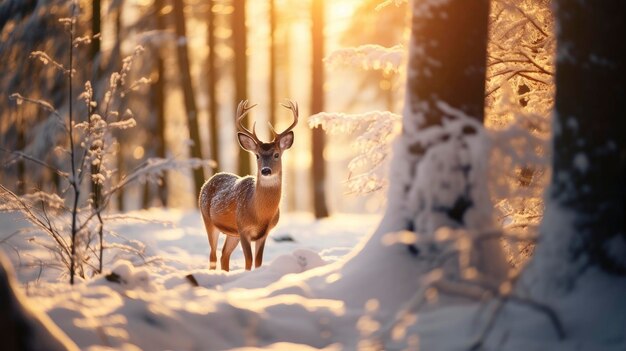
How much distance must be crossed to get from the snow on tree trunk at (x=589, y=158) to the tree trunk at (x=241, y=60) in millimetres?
13914

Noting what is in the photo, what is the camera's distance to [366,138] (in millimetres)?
7719

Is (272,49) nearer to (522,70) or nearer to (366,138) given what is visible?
(366,138)

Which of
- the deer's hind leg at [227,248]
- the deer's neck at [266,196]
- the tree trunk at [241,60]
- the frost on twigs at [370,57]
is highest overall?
the tree trunk at [241,60]

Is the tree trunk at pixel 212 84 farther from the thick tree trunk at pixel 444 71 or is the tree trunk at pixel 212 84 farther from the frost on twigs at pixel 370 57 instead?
the thick tree trunk at pixel 444 71

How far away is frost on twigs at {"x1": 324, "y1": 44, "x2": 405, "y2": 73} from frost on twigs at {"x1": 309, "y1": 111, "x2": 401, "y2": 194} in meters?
0.57

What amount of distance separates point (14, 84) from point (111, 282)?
12490 millimetres

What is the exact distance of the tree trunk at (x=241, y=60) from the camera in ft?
59.2

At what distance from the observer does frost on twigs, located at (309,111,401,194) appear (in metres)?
7.54

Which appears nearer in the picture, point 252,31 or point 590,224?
point 590,224

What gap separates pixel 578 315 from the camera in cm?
405

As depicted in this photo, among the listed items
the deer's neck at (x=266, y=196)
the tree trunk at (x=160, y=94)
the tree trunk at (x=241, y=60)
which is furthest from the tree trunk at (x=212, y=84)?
the deer's neck at (x=266, y=196)

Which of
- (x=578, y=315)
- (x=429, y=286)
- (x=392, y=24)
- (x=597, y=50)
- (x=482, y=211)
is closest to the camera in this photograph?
(x=429, y=286)

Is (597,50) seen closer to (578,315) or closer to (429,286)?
(578,315)

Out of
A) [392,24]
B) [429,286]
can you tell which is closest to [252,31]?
[392,24]
